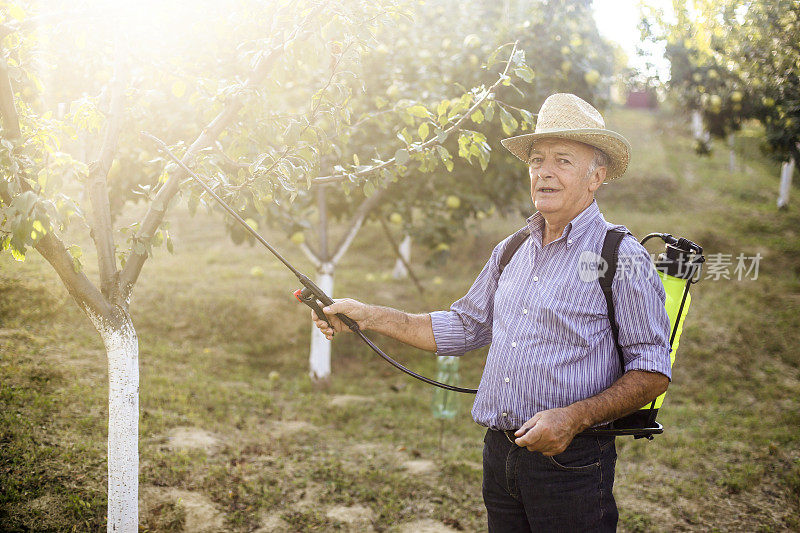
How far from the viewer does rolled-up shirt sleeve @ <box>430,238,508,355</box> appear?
2.49 meters

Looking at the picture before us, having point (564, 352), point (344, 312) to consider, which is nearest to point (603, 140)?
point (564, 352)

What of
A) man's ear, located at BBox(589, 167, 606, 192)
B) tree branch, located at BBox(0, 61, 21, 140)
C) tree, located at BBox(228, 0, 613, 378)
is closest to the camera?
man's ear, located at BBox(589, 167, 606, 192)

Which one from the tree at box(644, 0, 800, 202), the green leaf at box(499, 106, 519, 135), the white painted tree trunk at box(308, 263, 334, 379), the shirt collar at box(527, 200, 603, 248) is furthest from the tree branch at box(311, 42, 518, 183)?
the white painted tree trunk at box(308, 263, 334, 379)

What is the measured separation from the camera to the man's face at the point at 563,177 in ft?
7.18

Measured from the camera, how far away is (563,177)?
2197 millimetres

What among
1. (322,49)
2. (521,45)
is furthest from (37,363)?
(521,45)

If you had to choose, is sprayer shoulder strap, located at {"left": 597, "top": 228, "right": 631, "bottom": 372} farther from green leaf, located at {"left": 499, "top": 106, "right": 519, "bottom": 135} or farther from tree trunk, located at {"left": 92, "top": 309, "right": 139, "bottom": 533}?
tree trunk, located at {"left": 92, "top": 309, "right": 139, "bottom": 533}

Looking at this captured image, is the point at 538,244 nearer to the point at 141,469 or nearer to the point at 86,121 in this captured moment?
the point at 86,121

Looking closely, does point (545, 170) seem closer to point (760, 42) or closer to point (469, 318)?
point (469, 318)

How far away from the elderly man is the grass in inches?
80.7

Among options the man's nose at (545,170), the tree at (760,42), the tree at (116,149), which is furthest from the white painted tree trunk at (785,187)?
the man's nose at (545,170)

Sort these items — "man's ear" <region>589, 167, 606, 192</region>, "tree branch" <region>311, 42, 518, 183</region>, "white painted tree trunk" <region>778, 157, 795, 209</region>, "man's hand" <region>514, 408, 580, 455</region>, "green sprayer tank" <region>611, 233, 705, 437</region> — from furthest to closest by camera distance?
"white painted tree trunk" <region>778, 157, 795, 209</region>, "tree branch" <region>311, 42, 518, 183</region>, "man's ear" <region>589, 167, 606, 192</region>, "green sprayer tank" <region>611, 233, 705, 437</region>, "man's hand" <region>514, 408, 580, 455</region>

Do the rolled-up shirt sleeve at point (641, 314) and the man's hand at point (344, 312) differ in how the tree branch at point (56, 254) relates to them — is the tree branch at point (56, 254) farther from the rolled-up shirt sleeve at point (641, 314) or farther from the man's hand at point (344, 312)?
the rolled-up shirt sleeve at point (641, 314)

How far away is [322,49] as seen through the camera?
2.71 meters
